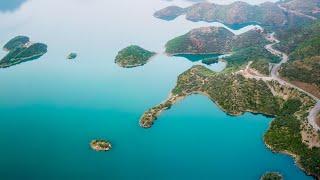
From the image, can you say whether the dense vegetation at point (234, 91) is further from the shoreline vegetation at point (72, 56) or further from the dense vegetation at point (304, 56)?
the shoreline vegetation at point (72, 56)

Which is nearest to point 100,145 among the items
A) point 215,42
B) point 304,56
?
point 304,56

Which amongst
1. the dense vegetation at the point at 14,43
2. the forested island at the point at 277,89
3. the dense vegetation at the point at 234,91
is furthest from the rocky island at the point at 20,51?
the dense vegetation at the point at 234,91

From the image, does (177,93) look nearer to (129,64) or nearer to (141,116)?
(141,116)

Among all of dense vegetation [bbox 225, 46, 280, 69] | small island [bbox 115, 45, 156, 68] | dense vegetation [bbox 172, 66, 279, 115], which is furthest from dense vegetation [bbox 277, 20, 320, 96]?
small island [bbox 115, 45, 156, 68]

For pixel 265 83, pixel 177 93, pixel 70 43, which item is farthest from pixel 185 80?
pixel 70 43

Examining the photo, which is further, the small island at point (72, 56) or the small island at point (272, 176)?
the small island at point (72, 56)

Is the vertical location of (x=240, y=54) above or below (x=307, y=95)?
below

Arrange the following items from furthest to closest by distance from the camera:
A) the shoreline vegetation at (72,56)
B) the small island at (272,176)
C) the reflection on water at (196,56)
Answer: the shoreline vegetation at (72,56), the reflection on water at (196,56), the small island at (272,176)
